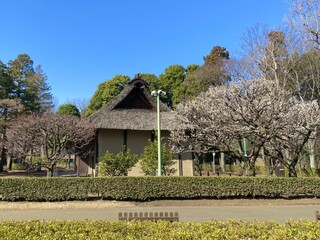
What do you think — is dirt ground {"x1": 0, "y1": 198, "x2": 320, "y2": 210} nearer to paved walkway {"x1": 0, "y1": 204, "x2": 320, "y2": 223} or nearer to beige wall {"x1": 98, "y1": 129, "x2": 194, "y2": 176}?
paved walkway {"x1": 0, "y1": 204, "x2": 320, "y2": 223}

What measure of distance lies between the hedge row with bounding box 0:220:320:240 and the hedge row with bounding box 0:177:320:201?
330 inches

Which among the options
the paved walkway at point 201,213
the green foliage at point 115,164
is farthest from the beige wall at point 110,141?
the paved walkway at point 201,213

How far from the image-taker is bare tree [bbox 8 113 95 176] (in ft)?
61.6

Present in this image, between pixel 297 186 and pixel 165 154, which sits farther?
pixel 165 154

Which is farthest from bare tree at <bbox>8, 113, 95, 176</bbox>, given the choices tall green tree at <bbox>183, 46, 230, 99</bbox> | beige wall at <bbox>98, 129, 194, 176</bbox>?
tall green tree at <bbox>183, 46, 230, 99</bbox>

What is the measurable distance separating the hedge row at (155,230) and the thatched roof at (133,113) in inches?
590

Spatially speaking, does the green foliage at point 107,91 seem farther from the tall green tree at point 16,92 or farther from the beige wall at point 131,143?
the beige wall at point 131,143

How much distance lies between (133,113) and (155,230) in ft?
57.3

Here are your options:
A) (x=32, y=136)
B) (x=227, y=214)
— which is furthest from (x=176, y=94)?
(x=227, y=214)

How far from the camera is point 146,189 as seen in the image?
13.4m

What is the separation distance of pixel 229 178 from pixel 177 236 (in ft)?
34.0

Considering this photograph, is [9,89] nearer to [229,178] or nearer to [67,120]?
[67,120]

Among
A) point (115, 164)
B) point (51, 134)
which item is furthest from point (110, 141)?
point (115, 164)

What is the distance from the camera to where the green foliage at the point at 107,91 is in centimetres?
4050
